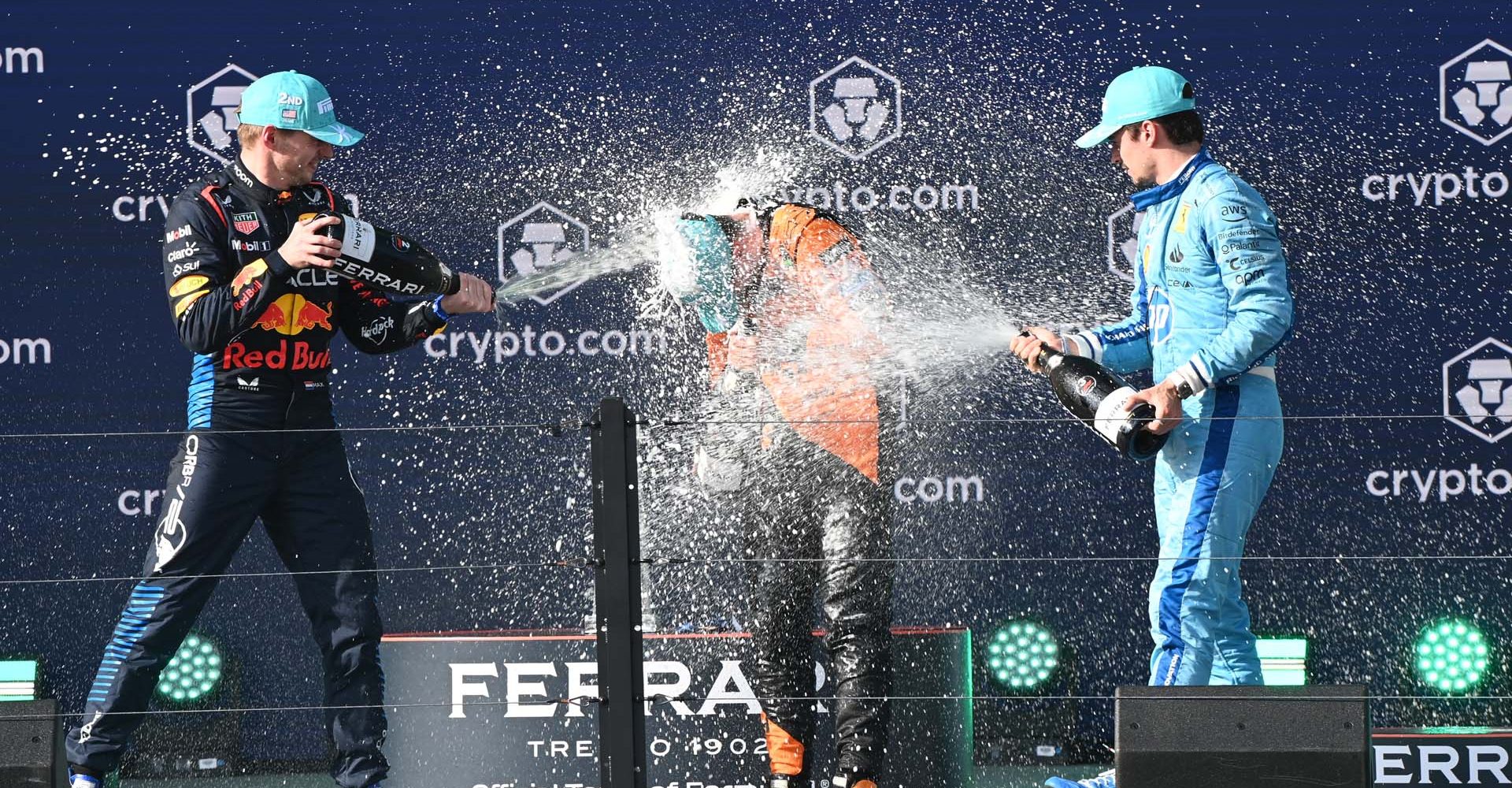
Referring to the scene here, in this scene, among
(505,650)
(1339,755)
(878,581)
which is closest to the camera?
(1339,755)

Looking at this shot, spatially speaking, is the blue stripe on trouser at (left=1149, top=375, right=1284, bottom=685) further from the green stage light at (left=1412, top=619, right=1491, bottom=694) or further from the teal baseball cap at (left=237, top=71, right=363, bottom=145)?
the teal baseball cap at (left=237, top=71, right=363, bottom=145)

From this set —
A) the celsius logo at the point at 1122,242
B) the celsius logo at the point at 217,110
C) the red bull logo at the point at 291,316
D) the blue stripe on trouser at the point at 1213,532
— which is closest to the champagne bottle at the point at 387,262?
the red bull logo at the point at 291,316

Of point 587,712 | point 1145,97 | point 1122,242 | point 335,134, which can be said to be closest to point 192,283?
point 335,134

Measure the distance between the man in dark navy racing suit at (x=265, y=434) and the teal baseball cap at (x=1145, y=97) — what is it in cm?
180

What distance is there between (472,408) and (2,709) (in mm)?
2089

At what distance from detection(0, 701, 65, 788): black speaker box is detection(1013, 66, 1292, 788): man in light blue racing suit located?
225cm

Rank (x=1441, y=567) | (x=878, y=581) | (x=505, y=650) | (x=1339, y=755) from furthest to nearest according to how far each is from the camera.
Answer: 1. (x=1441, y=567)
2. (x=505, y=650)
3. (x=878, y=581)
4. (x=1339, y=755)

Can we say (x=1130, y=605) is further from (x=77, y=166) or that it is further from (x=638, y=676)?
(x=77, y=166)

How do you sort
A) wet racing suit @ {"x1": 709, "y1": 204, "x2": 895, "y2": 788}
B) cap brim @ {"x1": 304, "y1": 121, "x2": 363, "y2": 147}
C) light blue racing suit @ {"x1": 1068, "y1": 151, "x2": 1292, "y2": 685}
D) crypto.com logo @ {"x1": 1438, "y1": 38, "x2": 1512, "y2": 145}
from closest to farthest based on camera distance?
light blue racing suit @ {"x1": 1068, "y1": 151, "x2": 1292, "y2": 685} → cap brim @ {"x1": 304, "y1": 121, "x2": 363, "y2": 147} → wet racing suit @ {"x1": 709, "y1": 204, "x2": 895, "y2": 788} → crypto.com logo @ {"x1": 1438, "y1": 38, "x2": 1512, "y2": 145}

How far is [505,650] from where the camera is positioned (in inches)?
193

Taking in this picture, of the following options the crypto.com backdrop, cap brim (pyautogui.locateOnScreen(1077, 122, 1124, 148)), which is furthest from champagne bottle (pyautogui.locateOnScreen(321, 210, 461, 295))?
cap brim (pyautogui.locateOnScreen(1077, 122, 1124, 148))

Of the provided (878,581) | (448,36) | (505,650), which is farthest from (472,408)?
(878,581)

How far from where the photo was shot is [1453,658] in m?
5.12

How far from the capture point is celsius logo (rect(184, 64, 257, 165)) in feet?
17.0
